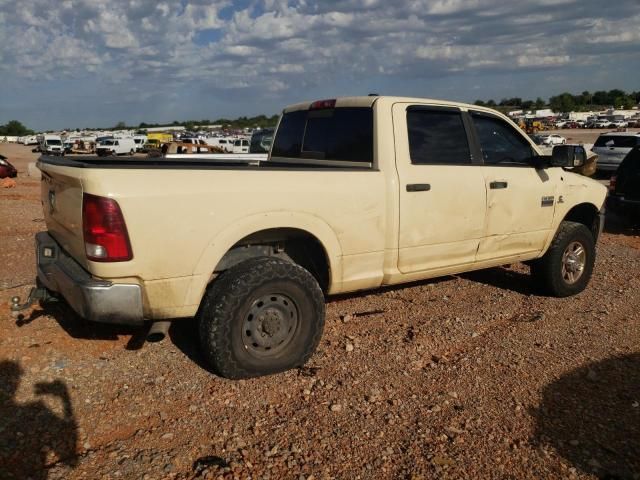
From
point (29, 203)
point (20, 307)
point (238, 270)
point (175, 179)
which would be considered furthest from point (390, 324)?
point (29, 203)

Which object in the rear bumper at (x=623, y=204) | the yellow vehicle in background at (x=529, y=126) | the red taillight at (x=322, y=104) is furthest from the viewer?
the yellow vehicle in background at (x=529, y=126)

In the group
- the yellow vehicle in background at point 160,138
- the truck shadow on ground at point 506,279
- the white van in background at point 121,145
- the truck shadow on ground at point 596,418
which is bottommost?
the truck shadow on ground at point 596,418

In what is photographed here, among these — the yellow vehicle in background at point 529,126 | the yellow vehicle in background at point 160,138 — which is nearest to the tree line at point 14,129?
the yellow vehicle in background at point 160,138

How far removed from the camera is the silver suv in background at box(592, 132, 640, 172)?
1800 centimetres

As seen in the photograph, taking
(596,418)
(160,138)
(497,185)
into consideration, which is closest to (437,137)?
(497,185)

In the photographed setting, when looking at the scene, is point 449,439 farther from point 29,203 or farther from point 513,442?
point 29,203

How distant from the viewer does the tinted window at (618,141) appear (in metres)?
18.1

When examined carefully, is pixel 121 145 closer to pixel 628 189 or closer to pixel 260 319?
pixel 628 189

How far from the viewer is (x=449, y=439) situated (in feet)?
10.3

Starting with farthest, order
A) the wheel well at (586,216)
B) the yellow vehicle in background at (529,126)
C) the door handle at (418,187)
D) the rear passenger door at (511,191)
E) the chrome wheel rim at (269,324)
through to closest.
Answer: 1. the yellow vehicle in background at (529,126)
2. the wheel well at (586,216)
3. the rear passenger door at (511,191)
4. the door handle at (418,187)
5. the chrome wheel rim at (269,324)

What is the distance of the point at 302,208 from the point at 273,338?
91 cm

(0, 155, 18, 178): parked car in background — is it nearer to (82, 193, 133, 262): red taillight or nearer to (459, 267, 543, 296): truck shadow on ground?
(459, 267, 543, 296): truck shadow on ground

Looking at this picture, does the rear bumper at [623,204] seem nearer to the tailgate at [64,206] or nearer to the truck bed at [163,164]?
the truck bed at [163,164]

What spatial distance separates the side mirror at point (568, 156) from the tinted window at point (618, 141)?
1514cm
